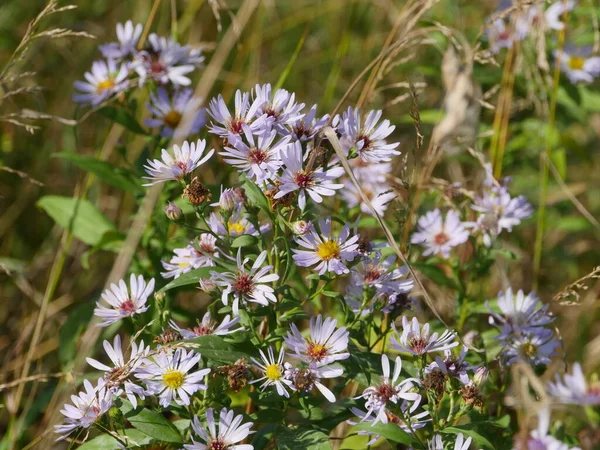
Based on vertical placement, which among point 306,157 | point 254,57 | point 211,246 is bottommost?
point 211,246

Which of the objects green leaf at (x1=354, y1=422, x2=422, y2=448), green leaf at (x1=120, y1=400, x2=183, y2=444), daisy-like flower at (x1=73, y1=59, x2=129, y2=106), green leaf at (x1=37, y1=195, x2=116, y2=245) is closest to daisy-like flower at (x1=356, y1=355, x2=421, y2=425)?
green leaf at (x1=354, y1=422, x2=422, y2=448)

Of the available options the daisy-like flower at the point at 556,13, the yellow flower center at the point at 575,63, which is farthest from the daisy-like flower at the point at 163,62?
the yellow flower center at the point at 575,63

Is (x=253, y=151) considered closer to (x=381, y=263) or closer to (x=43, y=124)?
(x=381, y=263)

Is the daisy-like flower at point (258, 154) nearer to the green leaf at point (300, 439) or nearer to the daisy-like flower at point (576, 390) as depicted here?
the green leaf at point (300, 439)

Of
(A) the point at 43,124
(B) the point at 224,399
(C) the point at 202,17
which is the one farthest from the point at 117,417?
(C) the point at 202,17

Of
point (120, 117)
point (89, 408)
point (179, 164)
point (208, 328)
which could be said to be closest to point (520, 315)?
point (208, 328)

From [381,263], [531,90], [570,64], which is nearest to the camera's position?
[381,263]
